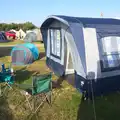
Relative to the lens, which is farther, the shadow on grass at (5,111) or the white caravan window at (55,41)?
the white caravan window at (55,41)

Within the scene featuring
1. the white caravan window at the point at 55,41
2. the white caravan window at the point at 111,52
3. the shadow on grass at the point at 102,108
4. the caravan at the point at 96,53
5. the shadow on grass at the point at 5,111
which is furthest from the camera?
the white caravan window at the point at 55,41

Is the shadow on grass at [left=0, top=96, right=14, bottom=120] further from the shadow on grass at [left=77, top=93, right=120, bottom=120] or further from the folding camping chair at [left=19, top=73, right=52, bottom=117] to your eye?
the shadow on grass at [left=77, top=93, right=120, bottom=120]

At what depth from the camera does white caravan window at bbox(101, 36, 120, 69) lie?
6.51 meters

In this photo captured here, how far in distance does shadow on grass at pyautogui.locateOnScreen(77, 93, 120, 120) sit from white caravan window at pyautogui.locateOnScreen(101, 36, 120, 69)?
958 millimetres

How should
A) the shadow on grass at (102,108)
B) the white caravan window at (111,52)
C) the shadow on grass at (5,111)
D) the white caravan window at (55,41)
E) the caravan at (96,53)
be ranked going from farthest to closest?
the white caravan window at (55,41)
the white caravan window at (111,52)
the caravan at (96,53)
the shadow on grass at (102,108)
the shadow on grass at (5,111)

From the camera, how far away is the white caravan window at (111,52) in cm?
651

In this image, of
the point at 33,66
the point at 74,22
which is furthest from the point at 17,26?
the point at 74,22

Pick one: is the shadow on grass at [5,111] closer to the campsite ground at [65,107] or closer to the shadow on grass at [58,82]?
the campsite ground at [65,107]

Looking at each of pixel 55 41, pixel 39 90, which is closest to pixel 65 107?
pixel 39 90

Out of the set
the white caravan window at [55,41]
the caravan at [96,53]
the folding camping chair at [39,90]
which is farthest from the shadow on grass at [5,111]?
the white caravan window at [55,41]

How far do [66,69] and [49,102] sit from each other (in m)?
2.58

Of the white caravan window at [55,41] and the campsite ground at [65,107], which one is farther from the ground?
the white caravan window at [55,41]

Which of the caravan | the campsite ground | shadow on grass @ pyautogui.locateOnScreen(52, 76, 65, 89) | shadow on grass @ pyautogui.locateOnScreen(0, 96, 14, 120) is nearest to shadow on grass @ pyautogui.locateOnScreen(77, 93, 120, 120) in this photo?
the campsite ground

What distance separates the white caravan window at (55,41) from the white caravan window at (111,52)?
237 cm
